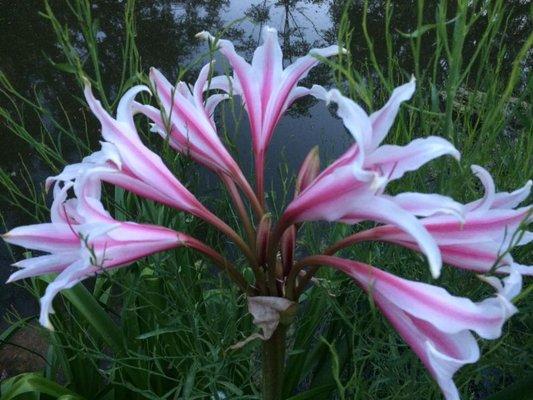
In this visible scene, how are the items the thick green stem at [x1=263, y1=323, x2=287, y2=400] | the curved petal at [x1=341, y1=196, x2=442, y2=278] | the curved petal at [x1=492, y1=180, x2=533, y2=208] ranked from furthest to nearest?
1. the thick green stem at [x1=263, y1=323, x2=287, y2=400]
2. the curved petal at [x1=492, y1=180, x2=533, y2=208]
3. the curved petal at [x1=341, y1=196, x2=442, y2=278]

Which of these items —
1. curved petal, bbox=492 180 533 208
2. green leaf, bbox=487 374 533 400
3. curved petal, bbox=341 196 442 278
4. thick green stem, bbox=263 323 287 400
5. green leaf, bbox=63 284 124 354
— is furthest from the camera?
green leaf, bbox=63 284 124 354

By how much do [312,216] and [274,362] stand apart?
23cm

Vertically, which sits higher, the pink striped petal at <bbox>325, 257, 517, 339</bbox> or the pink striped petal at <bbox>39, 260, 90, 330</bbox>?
the pink striped petal at <bbox>39, 260, 90, 330</bbox>

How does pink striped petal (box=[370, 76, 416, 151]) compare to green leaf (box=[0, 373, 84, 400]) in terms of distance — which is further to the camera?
green leaf (box=[0, 373, 84, 400])

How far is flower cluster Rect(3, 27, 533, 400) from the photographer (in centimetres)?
63

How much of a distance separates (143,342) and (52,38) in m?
2.63

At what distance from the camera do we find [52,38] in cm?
354

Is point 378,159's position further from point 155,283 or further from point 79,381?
point 79,381

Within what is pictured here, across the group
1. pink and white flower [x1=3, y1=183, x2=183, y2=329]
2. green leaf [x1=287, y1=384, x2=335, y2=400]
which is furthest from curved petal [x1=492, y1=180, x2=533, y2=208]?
green leaf [x1=287, y1=384, x2=335, y2=400]

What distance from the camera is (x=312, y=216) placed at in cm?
69

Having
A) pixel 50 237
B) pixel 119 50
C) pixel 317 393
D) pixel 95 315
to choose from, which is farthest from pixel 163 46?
pixel 50 237

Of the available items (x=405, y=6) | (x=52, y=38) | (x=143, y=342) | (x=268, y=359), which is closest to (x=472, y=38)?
(x=405, y=6)

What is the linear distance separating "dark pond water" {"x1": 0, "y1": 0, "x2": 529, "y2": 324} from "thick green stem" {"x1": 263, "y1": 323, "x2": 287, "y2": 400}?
1.33 metres

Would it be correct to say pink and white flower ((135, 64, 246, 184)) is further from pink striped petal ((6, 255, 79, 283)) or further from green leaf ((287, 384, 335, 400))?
green leaf ((287, 384, 335, 400))
